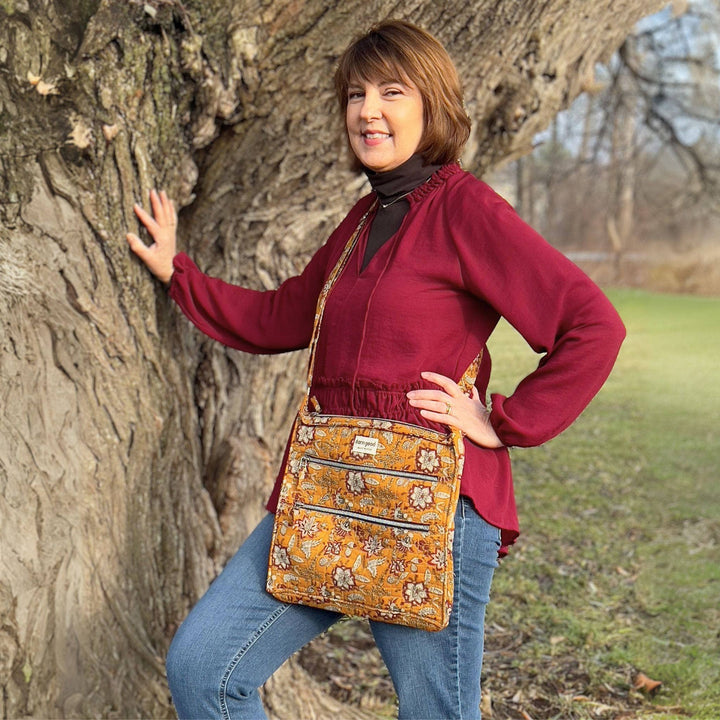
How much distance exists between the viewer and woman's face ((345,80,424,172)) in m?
2.15

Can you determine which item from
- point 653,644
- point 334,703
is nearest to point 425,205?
point 334,703

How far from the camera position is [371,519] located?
206 cm

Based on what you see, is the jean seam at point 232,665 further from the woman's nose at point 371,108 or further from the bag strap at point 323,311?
the woman's nose at point 371,108

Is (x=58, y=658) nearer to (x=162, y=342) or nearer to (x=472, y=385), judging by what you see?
(x=162, y=342)

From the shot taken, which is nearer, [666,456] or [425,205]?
[425,205]

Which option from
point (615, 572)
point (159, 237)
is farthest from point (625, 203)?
point (159, 237)

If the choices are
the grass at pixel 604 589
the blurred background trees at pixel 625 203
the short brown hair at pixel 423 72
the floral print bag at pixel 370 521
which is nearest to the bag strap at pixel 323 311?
the floral print bag at pixel 370 521

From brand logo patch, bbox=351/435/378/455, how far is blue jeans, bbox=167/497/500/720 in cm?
23

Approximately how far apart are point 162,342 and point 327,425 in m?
0.96

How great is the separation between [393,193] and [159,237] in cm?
85

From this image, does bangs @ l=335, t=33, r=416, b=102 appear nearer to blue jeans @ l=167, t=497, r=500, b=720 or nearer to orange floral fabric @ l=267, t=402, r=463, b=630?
orange floral fabric @ l=267, t=402, r=463, b=630

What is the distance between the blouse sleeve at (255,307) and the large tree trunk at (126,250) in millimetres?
154

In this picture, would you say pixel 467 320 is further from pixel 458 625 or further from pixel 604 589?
pixel 604 589

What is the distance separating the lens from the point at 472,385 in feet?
7.18
